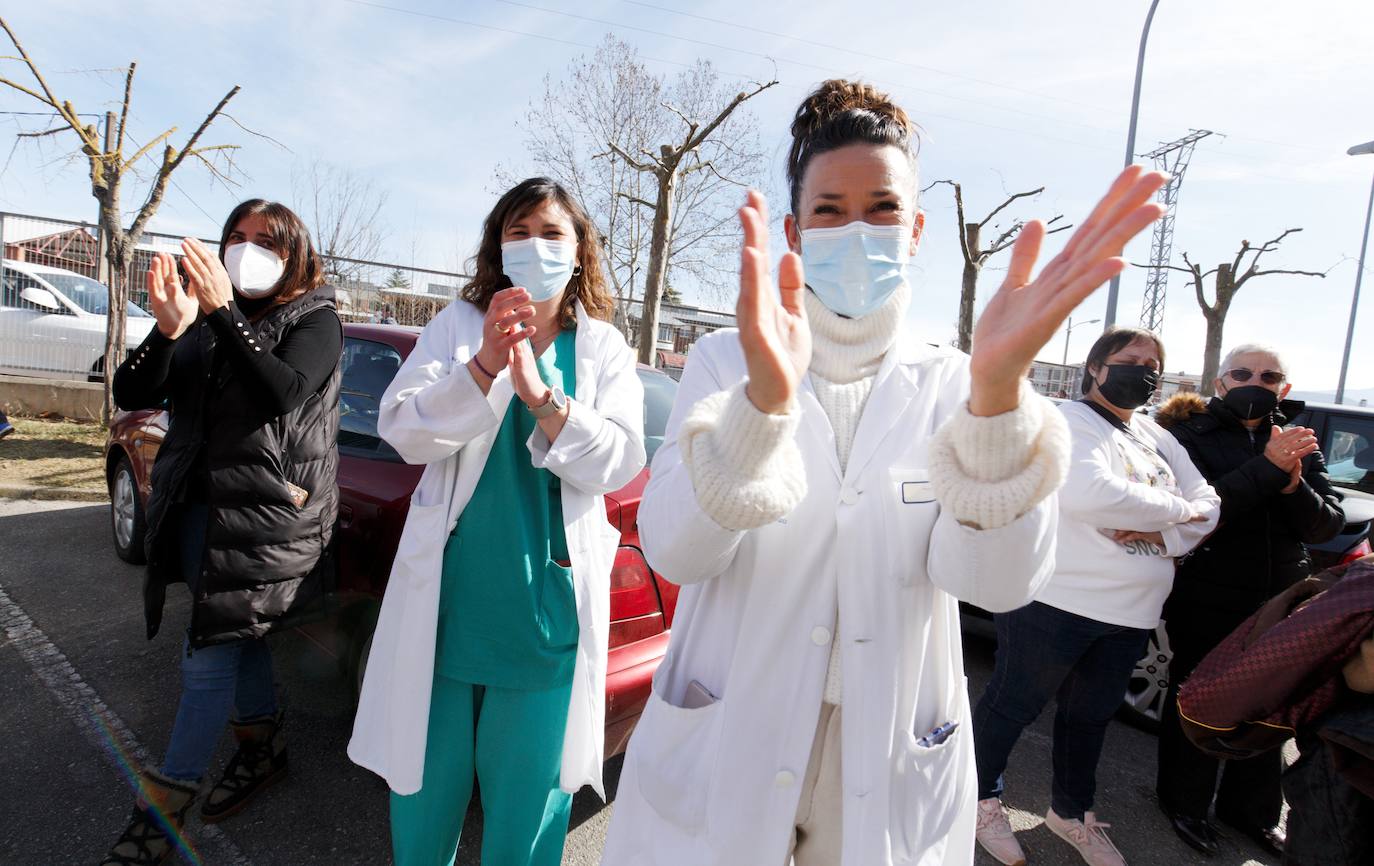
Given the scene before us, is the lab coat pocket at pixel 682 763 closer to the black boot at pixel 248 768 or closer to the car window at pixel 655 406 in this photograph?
the car window at pixel 655 406

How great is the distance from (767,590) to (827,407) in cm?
35

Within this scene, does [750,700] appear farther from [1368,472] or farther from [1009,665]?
[1368,472]

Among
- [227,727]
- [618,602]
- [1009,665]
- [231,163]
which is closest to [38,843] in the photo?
[227,727]

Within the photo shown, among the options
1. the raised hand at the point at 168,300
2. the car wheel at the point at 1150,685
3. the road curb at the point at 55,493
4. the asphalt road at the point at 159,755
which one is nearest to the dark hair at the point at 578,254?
the raised hand at the point at 168,300

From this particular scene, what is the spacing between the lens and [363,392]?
10.3ft

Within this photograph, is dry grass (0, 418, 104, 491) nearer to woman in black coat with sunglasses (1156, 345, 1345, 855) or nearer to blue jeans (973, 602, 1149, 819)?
blue jeans (973, 602, 1149, 819)

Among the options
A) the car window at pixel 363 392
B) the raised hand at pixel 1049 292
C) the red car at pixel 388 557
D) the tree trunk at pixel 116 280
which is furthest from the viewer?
the tree trunk at pixel 116 280

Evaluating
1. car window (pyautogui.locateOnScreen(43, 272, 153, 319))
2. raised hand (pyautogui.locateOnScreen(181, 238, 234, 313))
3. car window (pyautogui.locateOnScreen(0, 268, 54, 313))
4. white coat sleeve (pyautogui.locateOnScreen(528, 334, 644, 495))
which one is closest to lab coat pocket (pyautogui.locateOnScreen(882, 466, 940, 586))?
white coat sleeve (pyautogui.locateOnScreen(528, 334, 644, 495))

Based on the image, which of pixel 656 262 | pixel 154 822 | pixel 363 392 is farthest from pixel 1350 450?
pixel 656 262

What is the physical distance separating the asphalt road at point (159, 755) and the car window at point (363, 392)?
766 mm

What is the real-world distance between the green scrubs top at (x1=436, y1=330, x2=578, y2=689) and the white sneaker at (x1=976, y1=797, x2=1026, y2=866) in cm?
179

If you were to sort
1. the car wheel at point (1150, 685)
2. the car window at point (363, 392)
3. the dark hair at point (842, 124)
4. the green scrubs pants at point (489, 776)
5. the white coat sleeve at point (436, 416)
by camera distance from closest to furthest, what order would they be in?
the dark hair at point (842, 124) → the white coat sleeve at point (436, 416) → the green scrubs pants at point (489, 776) → the car window at point (363, 392) → the car wheel at point (1150, 685)

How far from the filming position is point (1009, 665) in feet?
9.05

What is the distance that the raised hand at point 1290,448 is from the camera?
9.07 ft
